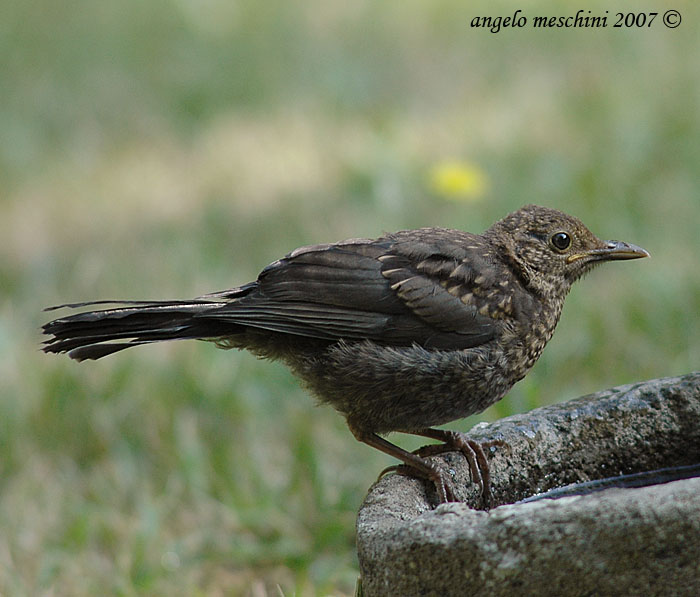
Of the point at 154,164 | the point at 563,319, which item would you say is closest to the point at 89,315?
the point at 563,319

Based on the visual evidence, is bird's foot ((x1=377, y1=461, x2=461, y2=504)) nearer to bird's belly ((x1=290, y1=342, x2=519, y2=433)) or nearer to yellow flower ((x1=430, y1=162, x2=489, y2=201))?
bird's belly ((x1=290, y1=342, x2=519, y2=433))

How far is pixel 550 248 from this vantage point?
3.88 m

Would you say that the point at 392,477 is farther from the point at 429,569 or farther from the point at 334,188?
the point at 334,188

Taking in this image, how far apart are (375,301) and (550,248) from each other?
2.28ft

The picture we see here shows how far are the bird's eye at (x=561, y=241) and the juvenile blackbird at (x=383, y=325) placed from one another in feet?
0.38

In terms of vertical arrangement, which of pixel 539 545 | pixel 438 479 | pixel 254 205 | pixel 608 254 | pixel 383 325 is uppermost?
pixel 254 205

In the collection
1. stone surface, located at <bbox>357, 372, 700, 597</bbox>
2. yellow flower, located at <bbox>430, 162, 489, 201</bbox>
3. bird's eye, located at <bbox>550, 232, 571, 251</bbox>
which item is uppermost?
yellow flower, located at <bbox>430, 162, 489, 201</bbox>

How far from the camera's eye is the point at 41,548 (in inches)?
176

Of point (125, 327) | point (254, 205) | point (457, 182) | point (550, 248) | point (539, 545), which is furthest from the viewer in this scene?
point (254, 205)

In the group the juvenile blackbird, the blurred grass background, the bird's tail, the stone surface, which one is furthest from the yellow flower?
the stone surface

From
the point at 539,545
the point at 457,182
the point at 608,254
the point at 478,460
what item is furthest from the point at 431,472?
the point at 457,182

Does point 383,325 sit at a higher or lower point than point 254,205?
lower

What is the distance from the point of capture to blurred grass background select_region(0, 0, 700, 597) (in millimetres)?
4637

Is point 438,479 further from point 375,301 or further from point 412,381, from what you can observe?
point 375,301
